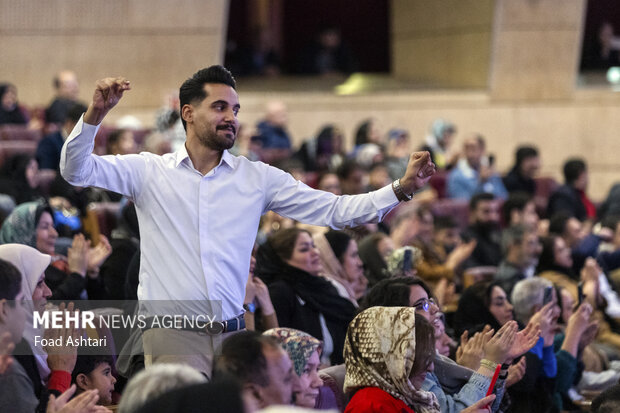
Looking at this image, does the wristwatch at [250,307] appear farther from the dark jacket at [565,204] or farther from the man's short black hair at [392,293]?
the dark jacket at [565,204]

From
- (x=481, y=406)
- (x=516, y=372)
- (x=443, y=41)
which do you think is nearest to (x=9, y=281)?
(x=481, y=406)

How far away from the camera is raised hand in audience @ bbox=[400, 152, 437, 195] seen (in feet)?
10.9

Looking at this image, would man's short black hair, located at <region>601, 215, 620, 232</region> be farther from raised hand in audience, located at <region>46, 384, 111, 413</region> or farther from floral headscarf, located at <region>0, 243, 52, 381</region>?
raised hand in audience, located at <region>46, 384, 111, 413</region>

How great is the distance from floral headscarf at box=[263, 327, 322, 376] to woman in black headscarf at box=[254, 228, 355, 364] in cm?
139

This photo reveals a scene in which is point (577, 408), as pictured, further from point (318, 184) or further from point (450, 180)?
point (450, 180)

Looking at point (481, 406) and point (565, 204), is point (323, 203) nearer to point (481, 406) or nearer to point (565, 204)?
point (481, 406)

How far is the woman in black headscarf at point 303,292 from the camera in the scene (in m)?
4.75

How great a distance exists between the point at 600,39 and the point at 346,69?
10.7 feet

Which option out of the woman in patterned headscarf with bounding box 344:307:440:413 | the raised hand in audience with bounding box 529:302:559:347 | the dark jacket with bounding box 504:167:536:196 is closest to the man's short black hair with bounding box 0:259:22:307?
the woman in patterned headscarf with bounding box 344:307:440:413

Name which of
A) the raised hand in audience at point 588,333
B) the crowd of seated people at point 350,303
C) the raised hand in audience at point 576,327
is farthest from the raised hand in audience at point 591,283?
the raised hand in audience at point 576,327

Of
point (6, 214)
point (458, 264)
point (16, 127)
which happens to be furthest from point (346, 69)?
point (6, 214)

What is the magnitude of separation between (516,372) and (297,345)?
1.31 metres

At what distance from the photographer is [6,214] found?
588 centimetres

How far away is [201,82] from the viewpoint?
11.1 feet
